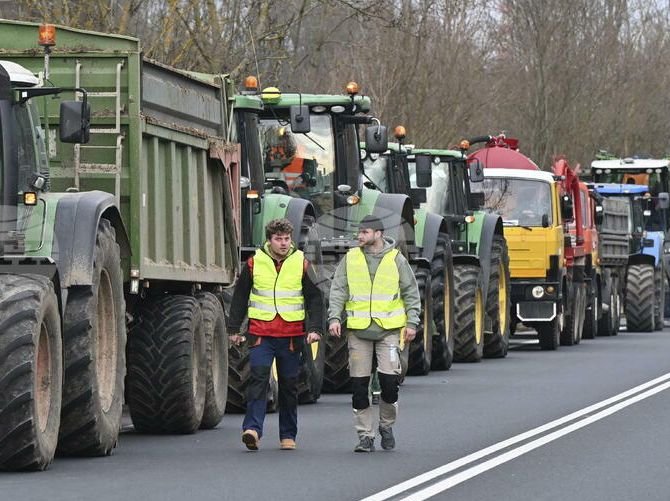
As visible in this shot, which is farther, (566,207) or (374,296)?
(566,207)

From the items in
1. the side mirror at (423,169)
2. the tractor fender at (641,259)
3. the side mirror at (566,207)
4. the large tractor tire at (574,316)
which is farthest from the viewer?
the tractor fender at (641,259)

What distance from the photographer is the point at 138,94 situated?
1483 centimetres

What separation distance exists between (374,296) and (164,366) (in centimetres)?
175

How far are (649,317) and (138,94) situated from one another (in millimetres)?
25230

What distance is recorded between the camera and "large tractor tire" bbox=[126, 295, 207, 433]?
15523 mm

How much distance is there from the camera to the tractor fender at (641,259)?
131ft

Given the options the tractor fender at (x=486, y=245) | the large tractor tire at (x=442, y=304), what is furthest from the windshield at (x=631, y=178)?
the large tractor tire at (x=442, y=304)

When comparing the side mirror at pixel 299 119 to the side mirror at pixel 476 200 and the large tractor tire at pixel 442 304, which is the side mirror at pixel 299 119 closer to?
the large tractor tire at pixel 442 304

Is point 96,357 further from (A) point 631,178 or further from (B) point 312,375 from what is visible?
(A) point 631,178

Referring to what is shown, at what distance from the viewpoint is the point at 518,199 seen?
30875 millimetres

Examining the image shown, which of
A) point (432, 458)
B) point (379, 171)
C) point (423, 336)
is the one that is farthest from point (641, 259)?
point (432, 458)

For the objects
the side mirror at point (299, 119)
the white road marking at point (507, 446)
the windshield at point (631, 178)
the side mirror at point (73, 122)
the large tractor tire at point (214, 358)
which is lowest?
the white road marking at point (507, 446)

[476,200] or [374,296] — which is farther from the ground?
[476,200]

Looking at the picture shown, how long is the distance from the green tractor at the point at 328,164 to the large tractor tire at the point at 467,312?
4920mm
